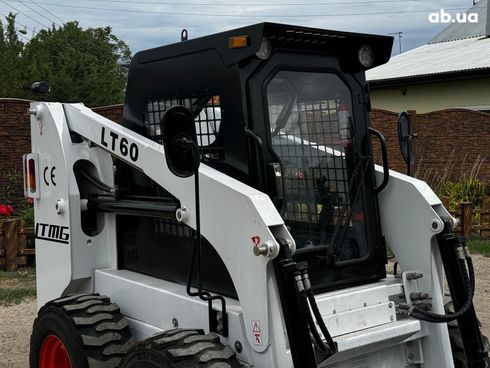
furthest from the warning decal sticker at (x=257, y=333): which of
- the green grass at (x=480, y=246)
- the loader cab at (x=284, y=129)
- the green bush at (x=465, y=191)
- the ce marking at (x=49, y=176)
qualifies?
the green bush at (x=465, y=191)

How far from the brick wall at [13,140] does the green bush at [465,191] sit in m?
6.93

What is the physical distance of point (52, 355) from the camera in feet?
13.8

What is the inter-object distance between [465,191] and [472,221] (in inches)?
84.2

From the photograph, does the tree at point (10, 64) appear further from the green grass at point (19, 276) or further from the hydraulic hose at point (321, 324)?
the hydraulic hose at point (321, 324)

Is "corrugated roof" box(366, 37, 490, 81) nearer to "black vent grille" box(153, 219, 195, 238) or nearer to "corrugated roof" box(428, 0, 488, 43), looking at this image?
"corrugated roof" box(428, 0, 488, 43)

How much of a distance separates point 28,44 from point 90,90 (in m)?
3.54

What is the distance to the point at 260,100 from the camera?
A: 3.54 meters

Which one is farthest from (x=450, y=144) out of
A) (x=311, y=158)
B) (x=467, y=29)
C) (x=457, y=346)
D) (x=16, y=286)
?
(x=467, y=29)

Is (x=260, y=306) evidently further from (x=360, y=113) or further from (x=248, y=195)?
(x=360, y=113)

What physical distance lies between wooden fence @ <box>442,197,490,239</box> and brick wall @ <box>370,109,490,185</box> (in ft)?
10.2

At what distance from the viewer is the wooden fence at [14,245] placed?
866cm

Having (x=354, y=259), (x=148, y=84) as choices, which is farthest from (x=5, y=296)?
(x=354, y=259)

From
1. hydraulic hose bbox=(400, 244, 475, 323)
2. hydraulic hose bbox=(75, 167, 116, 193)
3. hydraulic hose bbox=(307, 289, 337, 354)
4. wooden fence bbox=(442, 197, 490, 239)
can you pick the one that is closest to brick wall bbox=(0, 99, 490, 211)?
wooden fence bbox=(442, 197, 490, 239)

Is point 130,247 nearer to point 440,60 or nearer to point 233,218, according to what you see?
point 233,218
